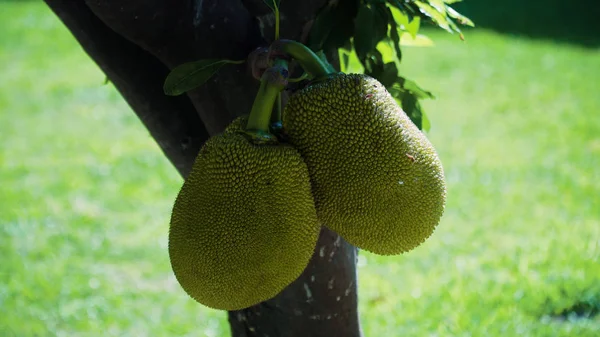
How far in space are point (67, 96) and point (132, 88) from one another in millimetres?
3982

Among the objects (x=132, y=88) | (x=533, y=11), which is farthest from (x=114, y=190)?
(x=533, y=11)

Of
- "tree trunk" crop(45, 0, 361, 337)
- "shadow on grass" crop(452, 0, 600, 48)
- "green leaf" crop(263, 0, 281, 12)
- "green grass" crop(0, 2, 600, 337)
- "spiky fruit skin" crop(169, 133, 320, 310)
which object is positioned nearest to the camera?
"spiky fruit skin" crop(169, 133, 320, 310)

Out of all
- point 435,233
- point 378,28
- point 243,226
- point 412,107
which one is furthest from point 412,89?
point 435,233

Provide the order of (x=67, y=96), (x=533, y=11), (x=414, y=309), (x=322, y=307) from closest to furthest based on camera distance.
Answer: (x=322, y=307) < (x=414, y=309) < (x=67, y=96) < (x=533, y=11)

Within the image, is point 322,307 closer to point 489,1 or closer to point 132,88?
point 132,88

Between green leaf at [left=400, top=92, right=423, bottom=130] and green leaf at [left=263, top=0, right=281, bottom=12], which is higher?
green leaf at [left=263, top=0, right=281, bottom=12]

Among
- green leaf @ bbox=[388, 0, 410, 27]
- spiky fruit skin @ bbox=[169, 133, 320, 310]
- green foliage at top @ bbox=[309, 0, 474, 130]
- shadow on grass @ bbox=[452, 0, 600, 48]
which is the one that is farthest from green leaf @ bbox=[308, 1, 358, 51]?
shadow on grass @ bbox=[452, 0, 600, 48]

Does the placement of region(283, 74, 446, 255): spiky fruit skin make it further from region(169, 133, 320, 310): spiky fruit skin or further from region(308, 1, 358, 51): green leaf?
region(308, 1, 358, 51): green leaf

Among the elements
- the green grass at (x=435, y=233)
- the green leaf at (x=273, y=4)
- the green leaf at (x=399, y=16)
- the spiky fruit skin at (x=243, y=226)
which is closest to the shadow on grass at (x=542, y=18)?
→ the green grass at (x=435, y=233)

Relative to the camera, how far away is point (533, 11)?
6.77 metres

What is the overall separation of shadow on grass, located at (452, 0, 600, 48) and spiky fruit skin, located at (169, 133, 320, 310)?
5362 millimetres

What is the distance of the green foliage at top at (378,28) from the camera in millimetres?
1035

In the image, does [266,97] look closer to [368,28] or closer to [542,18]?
[368,28]

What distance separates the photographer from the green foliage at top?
1.04 m
